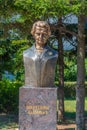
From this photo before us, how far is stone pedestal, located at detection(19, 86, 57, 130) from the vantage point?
26.8 feet

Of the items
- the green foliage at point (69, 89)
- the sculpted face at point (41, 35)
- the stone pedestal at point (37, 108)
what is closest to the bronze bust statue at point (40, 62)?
the sculpted face at point (41, 35)

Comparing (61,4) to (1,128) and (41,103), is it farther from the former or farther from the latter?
(1,128)

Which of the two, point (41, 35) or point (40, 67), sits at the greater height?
point (41, 35)

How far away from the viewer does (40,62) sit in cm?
820

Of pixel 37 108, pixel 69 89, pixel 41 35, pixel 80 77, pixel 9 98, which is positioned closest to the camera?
pixel 37 108

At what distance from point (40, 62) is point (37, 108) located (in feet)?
2.57

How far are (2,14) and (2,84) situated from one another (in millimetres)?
5332

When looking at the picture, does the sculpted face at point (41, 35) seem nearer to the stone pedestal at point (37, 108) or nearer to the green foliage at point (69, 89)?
the stone pedestal at point (37, 108)

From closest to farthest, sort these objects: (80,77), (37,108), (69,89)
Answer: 1. (37,108)
2. (80,77)
3. (69,89)

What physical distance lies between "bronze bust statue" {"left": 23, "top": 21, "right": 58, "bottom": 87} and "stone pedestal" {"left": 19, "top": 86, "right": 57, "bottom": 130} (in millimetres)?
154

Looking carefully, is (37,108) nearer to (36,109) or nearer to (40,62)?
(36,109)

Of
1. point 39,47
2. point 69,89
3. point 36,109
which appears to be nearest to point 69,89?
point 69,89

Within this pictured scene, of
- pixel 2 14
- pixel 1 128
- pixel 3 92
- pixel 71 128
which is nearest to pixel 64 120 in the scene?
pixel 71 128

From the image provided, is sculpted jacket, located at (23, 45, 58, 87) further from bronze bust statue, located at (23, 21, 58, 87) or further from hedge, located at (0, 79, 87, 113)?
hedge, located at (0, 79, 87, 113)
